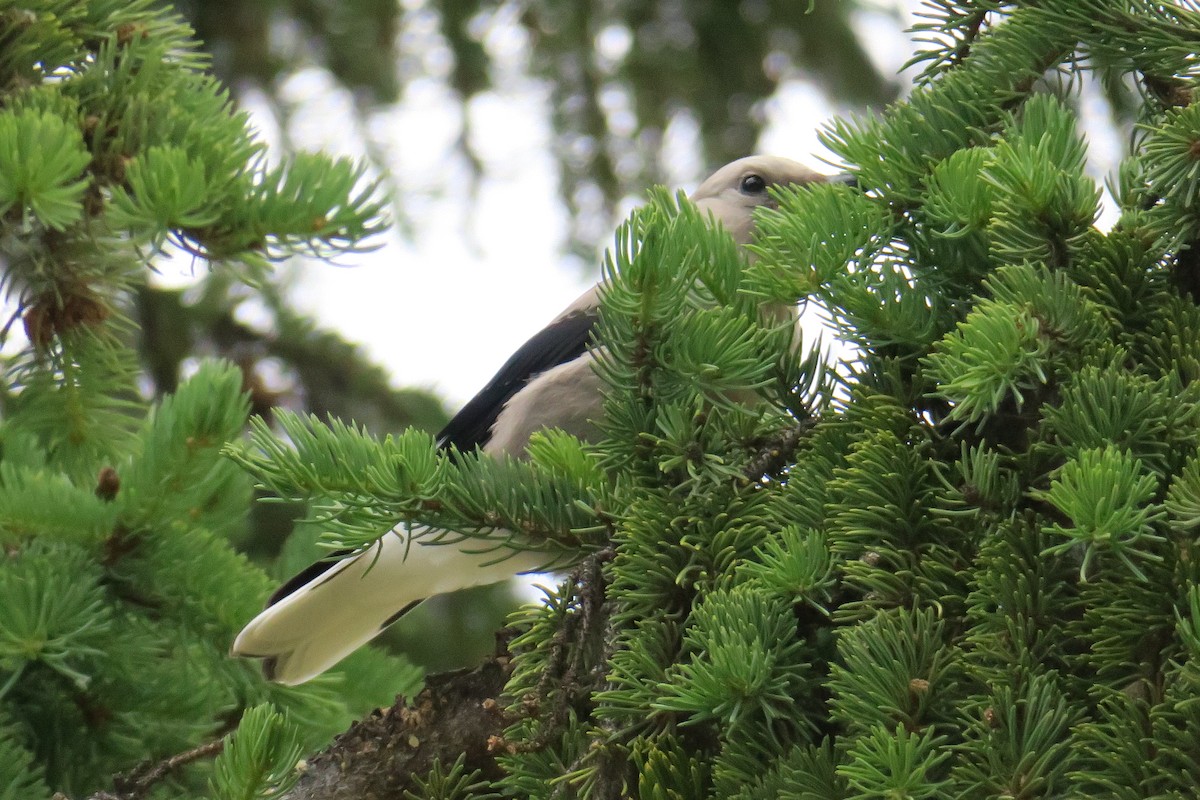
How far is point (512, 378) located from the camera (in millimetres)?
3047

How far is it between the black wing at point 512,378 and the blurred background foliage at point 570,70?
986 millimetres

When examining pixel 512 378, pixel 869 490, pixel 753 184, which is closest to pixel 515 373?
pixel 512 378

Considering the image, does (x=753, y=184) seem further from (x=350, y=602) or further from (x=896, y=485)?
(x=896, y=485)

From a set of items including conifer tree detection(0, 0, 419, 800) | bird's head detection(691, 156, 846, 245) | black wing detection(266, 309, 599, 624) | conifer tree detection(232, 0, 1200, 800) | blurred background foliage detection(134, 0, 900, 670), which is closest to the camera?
conifer tree detection(232, 0, 1200, 800)

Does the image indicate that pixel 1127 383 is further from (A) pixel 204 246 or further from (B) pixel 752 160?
(B) pixel 752 160

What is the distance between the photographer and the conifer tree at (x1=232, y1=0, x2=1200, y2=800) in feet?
3.74

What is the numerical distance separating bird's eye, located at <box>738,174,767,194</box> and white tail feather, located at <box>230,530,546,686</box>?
136 cm

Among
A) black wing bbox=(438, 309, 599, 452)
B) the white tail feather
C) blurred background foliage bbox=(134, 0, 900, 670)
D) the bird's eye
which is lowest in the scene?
the white tail feather

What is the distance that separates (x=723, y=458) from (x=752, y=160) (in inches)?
95.7

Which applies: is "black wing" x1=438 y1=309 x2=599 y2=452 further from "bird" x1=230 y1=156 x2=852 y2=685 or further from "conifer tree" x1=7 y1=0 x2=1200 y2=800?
"conifer tree" x1=7 y1=0 x2=1200 y2=800

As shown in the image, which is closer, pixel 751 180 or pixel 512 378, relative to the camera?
pixel 512 378

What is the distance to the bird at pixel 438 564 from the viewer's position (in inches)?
95.7

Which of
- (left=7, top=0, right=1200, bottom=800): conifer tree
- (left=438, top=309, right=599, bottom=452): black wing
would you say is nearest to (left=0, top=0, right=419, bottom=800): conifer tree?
(left=7, top=0, right=1200, bottom=800): conifer tree

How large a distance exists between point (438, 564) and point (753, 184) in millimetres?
1498
